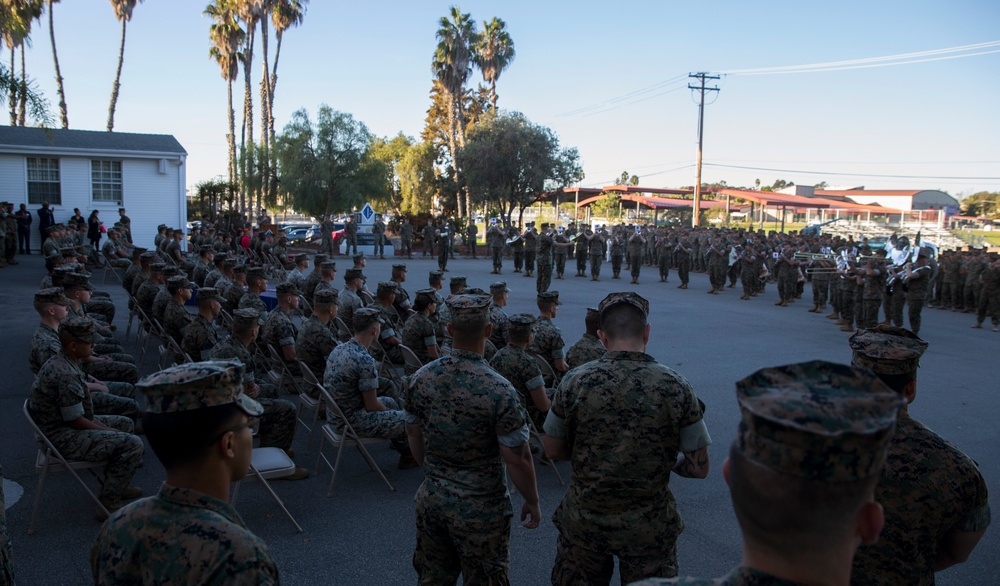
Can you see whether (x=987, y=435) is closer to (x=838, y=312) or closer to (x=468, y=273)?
(x=838, y=312)

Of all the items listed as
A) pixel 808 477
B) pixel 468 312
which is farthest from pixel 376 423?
pixel 808 477

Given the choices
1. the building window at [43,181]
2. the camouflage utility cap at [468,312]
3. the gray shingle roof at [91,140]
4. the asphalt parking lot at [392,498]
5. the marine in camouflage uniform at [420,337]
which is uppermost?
the gray shingle roof at [91,140]

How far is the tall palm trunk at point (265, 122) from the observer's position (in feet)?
131

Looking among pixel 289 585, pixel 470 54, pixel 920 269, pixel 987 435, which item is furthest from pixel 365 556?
pixel 470 54

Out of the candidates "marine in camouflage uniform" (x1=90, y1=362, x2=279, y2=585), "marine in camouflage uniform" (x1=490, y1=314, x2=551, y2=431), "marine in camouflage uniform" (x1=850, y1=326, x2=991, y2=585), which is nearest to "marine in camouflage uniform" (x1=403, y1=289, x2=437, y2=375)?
"marine in camouflage uniform" (x1=490, y1=314, x2=551, y2=431)

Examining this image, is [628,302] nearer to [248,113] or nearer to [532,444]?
[532,444]

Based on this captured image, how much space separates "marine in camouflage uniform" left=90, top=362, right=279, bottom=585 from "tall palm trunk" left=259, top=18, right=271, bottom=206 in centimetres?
4053

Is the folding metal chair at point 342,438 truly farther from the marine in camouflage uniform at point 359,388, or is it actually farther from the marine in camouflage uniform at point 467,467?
the marine in camouflage uniform at point 467,467

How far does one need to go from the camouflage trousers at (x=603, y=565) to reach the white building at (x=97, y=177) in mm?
25616

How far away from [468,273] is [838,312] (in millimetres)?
13098

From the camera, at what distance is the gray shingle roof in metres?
23.8

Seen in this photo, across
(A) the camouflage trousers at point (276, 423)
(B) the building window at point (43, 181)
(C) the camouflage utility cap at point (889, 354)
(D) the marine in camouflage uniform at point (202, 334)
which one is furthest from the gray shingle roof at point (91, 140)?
(C) the camouflage utility cap at point (889, 354)

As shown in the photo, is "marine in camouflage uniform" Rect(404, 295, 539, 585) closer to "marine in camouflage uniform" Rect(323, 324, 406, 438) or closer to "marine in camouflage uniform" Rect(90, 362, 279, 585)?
"marine in camouflage uniform" Rect(90, 362, 279, 585)

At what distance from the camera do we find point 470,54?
4812 cm
